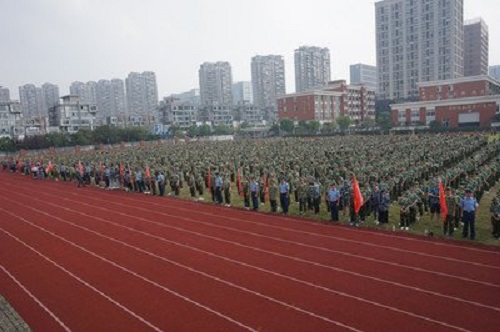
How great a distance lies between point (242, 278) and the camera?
958cm

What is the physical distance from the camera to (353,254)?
35.9 feet

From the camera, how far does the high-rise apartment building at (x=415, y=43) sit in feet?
311

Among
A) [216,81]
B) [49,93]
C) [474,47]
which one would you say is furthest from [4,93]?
[474,47]

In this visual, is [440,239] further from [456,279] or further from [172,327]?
[172,327]

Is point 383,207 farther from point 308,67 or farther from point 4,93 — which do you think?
point 4,93

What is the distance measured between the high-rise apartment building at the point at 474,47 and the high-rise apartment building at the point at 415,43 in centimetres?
2027

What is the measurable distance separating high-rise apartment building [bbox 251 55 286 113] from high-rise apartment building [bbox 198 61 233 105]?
986 centimetres

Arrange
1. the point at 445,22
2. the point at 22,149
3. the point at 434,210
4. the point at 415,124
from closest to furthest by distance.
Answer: the point at 434,210, the point at 22,149, the point at 415,124, the point at 445,22

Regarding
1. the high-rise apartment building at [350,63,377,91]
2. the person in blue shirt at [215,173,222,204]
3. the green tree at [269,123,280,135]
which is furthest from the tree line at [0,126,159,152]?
the high-rise apartment building at [350,63,377,91]

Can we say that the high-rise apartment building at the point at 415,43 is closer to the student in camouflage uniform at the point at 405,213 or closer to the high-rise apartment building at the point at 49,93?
the student in camouflage uniform at the point at 405,213

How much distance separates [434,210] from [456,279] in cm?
546

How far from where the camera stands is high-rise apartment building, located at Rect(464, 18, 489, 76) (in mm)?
118125

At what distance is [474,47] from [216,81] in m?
82.9

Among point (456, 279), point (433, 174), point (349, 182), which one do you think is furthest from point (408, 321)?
point (433, 174)
